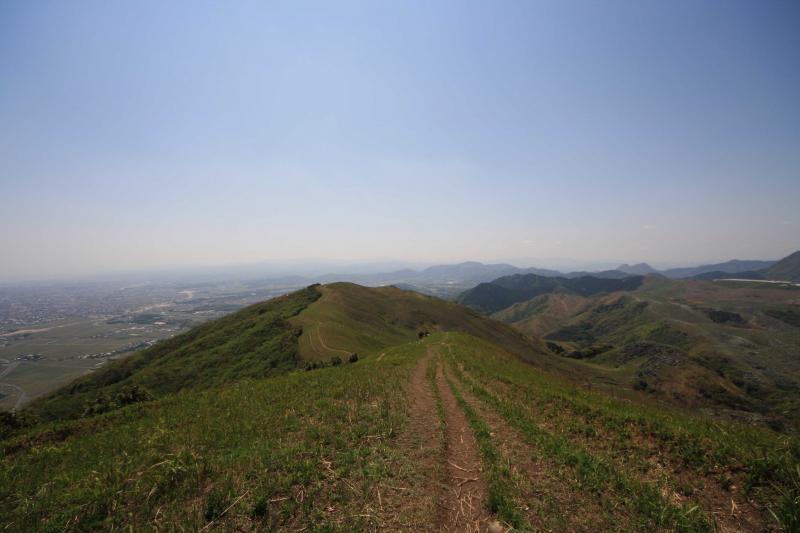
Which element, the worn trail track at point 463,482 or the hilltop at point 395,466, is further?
the worn trail track at point 463,482

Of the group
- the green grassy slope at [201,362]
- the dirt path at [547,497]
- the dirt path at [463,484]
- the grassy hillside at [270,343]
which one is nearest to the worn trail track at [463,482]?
the dirt path at [463,484]

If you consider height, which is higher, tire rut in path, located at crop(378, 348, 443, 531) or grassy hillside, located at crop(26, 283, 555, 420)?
tire rut in path, located at crop(378, 348, 443, 531)

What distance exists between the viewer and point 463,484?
8.57 m

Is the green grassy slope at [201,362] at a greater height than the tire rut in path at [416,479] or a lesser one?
lesser

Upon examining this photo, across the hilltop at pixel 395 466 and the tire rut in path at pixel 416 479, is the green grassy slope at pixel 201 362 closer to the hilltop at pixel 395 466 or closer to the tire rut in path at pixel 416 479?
the hilltop at pixel 395 466

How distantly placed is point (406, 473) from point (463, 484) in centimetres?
166

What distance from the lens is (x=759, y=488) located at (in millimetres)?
7285

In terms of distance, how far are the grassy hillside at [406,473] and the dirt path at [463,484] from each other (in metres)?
0.05

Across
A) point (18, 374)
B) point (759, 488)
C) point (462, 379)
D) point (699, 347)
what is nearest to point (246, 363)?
point (462, 379)

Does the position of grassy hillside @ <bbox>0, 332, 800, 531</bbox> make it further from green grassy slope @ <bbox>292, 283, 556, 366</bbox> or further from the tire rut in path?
green grassy slope @ <bbox>292, 283, 556, 366</bbox>

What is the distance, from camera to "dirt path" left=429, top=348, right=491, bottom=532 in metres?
7.07

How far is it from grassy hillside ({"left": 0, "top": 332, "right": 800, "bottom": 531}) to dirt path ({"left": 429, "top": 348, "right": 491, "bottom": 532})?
0.05 meters

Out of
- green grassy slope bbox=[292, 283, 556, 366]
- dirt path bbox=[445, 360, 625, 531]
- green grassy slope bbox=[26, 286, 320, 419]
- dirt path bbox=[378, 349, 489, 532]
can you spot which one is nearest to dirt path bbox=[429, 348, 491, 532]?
dirt path bbox=[378, 349, 489, 532]

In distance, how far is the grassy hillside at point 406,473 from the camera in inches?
272
